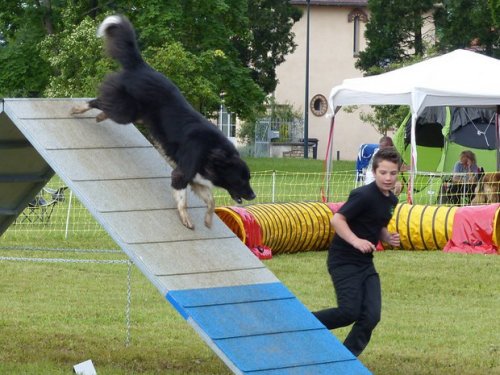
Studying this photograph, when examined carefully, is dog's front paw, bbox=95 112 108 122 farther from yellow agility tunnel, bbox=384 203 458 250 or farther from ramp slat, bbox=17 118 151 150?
yellow agility tunnel, bbox=384 203 458 250

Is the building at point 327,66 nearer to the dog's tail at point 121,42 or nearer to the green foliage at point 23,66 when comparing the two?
the green foliage at point 23,66

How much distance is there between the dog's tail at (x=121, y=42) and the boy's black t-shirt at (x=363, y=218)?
1.73m

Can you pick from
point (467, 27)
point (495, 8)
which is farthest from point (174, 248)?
point (467, 27)

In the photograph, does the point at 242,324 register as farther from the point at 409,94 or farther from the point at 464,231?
the point at 409,94

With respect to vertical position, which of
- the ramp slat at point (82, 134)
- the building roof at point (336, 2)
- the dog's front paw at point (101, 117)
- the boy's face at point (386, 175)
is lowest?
the boy's face at point (386, 175)

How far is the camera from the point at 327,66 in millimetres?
56562

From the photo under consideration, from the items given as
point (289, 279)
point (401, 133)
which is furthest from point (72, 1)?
point (289, 279)

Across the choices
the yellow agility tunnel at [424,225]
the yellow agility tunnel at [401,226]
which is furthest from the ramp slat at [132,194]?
the yellow agility tunnel at [424,225]

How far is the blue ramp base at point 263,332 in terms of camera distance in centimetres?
591

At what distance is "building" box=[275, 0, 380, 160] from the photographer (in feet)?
181

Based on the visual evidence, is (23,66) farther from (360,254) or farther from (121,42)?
(360,254)

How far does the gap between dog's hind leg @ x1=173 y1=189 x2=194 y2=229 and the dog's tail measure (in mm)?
917

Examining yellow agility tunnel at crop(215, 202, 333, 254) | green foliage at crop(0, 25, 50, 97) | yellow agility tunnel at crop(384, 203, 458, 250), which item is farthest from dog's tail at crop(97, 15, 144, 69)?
green foliage at crop(0, 25, 50, 97)

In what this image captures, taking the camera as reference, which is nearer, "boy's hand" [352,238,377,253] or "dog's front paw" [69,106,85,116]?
"boy's hand" [352,238,377,253]
